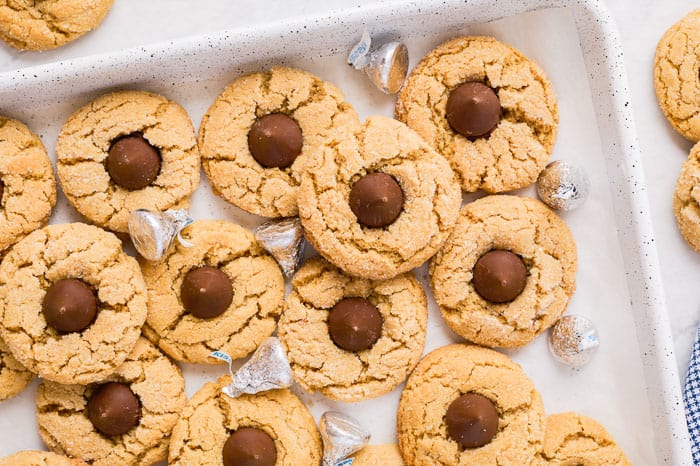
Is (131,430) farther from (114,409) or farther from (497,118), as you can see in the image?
(497,118)

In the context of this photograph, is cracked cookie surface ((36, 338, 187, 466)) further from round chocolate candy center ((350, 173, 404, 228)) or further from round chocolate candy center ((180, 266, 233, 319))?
round chocolate candy center ((350, 173, 404, 228))

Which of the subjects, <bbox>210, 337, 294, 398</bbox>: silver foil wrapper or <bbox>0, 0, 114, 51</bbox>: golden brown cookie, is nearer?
<bbox>210, 337, 294, 398</bbox>: silver foil wrapper

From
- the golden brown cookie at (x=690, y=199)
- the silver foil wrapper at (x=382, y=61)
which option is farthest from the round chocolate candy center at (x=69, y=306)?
the golden brown cookie at (x=690, y=199)

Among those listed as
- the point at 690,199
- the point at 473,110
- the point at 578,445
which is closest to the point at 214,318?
the point at 473,110

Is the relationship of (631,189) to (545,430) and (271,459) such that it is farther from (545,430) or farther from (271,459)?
(271,459)

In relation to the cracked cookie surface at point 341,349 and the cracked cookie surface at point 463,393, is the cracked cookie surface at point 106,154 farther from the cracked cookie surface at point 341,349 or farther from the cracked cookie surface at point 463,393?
the cracked cookie surface at point 463,393

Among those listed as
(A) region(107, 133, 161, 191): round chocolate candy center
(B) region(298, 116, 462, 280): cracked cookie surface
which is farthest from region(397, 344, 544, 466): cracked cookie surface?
(A) region(107, 133, 161, 191): round chocolate candy center

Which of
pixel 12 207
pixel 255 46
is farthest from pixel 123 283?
pixel 255 46
